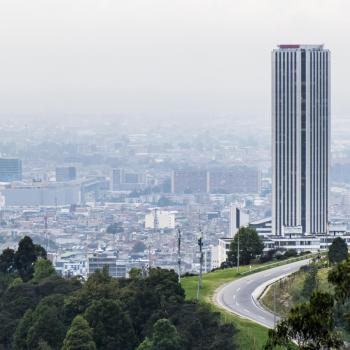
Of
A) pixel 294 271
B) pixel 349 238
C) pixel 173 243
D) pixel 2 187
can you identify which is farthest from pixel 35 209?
pixel 294 271

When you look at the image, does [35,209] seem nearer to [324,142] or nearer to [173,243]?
[173,243]

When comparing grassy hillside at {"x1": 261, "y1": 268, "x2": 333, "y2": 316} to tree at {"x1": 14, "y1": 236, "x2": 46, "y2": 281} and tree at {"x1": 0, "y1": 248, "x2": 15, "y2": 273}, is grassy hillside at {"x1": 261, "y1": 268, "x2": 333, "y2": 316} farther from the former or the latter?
tree at {"x1": 0, "y1": 248, "x2": 15, "y2": 273}

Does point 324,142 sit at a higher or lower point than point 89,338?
higher

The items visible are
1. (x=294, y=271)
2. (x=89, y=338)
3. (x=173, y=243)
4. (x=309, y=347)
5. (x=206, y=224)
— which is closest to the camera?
(x=309, y=347)

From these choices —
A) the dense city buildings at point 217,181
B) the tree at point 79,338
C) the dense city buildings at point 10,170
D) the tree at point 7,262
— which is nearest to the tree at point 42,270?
the tree at point 7,262

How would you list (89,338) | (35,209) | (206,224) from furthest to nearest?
(35,209) → (206,224) → (89,338)

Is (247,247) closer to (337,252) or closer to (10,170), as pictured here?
(337,252)

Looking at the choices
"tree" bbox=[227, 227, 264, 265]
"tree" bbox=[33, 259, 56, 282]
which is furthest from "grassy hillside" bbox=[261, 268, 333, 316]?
"tree" bbox=[227, 227, 264, 265]

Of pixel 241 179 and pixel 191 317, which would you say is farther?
pixel 241 179

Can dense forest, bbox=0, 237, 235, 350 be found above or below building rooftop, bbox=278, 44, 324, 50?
below
